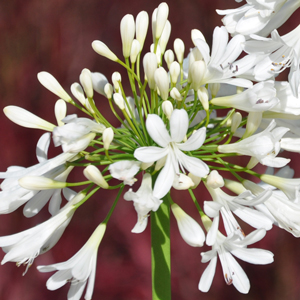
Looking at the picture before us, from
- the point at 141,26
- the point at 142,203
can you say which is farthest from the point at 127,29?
the point at 142,203

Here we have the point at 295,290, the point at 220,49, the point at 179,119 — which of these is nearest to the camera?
the point at 179,119

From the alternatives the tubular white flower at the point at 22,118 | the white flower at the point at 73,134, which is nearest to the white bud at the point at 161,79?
the white flower at the point at 73,134

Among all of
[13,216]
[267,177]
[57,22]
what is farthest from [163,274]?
[57,22]

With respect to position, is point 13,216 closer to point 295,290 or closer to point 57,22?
point 57,22

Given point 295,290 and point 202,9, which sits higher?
point 202,9

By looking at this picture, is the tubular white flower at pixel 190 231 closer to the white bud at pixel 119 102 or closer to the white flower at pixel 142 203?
the white flower at pixel 142 203

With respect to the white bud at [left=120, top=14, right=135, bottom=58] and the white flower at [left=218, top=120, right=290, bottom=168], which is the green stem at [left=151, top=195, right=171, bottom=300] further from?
the white bud at [left=120, top=14, right=135, bottom=58]
